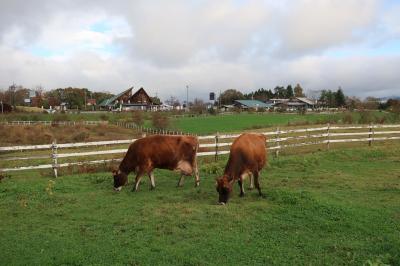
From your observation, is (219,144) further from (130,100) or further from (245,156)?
(130,100)

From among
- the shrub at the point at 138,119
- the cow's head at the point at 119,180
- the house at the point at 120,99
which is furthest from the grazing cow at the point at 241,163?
the house at the point at 120,99

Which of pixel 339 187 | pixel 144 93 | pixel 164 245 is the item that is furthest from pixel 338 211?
pixel 144 93

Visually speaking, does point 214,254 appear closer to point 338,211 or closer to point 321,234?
point 321,234

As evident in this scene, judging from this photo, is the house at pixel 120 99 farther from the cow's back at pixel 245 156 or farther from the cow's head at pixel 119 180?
the cow's back at pixel 245 156

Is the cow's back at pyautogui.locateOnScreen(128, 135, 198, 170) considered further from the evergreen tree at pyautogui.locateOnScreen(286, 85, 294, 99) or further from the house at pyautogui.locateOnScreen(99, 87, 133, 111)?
the evergreen tree at pyautogui.locateOnScreen(286, 85, 294, 99)

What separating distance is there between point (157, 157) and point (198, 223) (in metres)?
3.56

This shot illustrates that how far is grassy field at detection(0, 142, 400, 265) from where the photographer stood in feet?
21.2

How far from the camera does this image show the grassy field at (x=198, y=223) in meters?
6.45

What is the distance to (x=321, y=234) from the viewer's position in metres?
7.42

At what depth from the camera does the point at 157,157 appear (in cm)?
1127

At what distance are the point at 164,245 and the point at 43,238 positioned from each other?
2175 millimetres

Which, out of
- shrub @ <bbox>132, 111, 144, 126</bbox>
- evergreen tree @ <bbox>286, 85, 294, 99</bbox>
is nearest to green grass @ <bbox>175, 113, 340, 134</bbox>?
shrub @ <bbox>132, 111, 144, 126</bbox>

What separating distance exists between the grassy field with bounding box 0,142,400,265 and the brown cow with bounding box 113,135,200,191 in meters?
0.46

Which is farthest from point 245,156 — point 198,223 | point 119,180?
point 119,180
